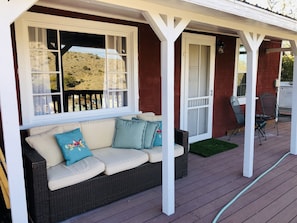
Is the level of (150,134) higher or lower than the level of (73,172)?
higher

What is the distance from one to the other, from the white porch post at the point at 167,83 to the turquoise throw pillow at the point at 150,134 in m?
0.71

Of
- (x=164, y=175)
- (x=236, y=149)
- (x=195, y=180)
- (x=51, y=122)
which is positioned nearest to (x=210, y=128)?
(x=236, y=149)

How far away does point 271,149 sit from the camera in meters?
4.47

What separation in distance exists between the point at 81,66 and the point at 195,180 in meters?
2.15

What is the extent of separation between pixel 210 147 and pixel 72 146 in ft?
9.07

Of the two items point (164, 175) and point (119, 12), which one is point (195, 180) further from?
point (119, 12)

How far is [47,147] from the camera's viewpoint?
2.51m

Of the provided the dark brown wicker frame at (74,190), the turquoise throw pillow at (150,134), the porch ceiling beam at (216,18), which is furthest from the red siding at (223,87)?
the dark brown wicker frame at (74,190)

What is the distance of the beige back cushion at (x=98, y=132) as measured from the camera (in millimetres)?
3037

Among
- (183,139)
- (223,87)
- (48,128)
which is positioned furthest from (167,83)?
(223,87)

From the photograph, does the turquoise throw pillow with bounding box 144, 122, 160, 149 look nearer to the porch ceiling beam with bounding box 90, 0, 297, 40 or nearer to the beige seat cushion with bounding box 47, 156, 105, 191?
the beige seat cushion with bounding box 47, 156, 105, 191

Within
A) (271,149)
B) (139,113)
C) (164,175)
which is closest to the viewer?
(164,175)

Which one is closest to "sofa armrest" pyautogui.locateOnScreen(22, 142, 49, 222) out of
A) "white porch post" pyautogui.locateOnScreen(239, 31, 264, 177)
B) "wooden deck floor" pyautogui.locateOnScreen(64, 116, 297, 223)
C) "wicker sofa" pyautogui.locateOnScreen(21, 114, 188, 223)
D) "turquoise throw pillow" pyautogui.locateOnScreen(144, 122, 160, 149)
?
"wicker sofa" pyautogui.locateOnScreen(21, 114, 188, 223)

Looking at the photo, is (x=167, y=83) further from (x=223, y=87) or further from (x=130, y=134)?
(x=223, y=87)
